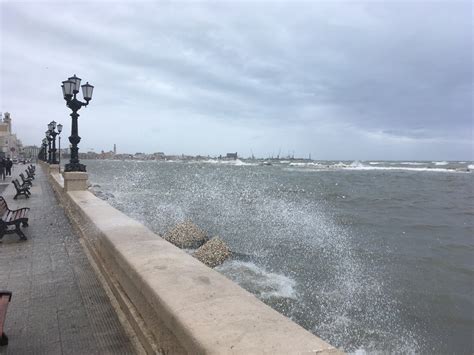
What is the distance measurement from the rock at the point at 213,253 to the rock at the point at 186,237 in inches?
40.8

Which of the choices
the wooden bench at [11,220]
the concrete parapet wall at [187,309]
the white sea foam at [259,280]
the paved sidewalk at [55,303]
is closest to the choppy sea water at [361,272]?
the white sea foam at [259,280]

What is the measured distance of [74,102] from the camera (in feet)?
41.1

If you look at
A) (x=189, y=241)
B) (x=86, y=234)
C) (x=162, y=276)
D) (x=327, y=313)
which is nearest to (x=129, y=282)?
(x=162, y=276)

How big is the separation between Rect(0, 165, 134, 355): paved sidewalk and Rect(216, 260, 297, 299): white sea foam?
12.2 feet

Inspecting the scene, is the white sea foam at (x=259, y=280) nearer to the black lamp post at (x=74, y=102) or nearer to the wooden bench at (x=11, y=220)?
the wooden bench at (x=11, y=220)

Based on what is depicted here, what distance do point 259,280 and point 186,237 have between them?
3.14m

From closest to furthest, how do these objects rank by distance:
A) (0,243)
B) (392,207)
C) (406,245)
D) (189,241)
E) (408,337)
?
1. (408,337)
2. (0,243)
3. (189,241)
4. (406,245)
5. (392,207)

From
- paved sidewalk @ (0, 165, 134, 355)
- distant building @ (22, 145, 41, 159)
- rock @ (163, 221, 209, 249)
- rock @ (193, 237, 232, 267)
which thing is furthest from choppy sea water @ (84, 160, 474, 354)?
distant building @ (22, 145, 41, 159)

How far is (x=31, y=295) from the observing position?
4676mm

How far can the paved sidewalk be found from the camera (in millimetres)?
3449

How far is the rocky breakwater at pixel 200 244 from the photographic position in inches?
391

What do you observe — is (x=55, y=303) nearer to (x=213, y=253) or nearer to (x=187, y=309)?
(x=187, y=309)

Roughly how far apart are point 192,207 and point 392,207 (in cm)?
1321

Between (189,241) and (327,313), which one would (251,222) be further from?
(327,313)
